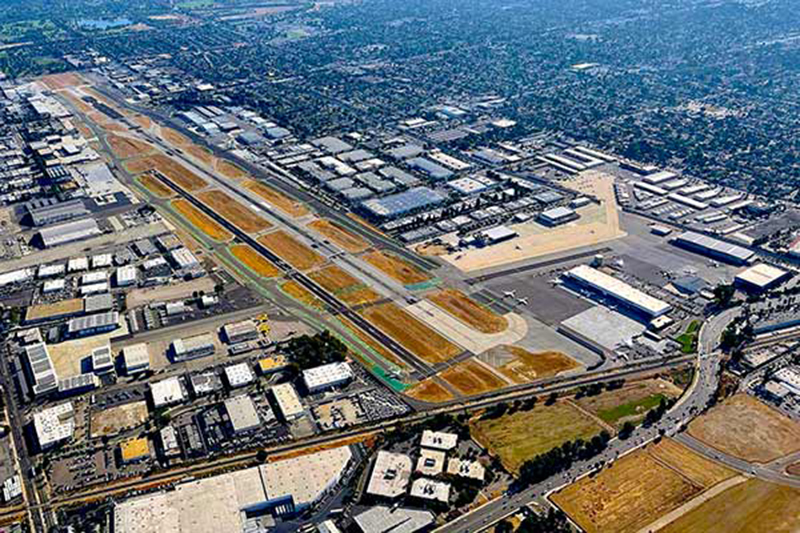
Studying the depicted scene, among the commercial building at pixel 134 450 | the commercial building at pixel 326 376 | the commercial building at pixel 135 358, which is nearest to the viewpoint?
the commercial building at pixel 134 450

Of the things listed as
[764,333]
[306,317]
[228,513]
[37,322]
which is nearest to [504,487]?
[228,513]

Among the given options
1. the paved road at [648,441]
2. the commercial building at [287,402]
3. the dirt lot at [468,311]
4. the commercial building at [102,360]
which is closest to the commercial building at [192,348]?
the commercial building at [102,360]

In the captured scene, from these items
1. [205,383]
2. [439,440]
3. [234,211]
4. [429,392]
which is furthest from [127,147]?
[439,440]

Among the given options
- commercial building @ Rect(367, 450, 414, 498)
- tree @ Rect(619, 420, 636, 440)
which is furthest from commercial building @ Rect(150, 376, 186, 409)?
tree @ Rect(619, 420, 636, 440)

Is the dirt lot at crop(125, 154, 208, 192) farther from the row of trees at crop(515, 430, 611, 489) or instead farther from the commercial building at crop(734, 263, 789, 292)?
the commercial building at crop(734, 263, 789, 292)

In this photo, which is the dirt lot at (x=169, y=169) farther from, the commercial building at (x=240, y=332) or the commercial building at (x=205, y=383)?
the commercial building at (x=205, y=383)

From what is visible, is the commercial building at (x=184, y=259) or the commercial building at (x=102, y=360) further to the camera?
the commercial building at (x=184, y=259)

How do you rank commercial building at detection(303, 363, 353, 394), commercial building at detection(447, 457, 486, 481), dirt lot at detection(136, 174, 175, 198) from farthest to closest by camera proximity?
dirt lot at detection(136, 174, 175, 198), commercial building at detection(303, 363, 353, 394), commercial building at detection(447, 457, 486, 481)
